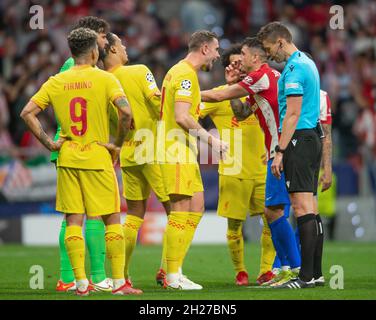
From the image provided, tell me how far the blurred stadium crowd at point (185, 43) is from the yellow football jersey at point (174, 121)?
7793 millimetres

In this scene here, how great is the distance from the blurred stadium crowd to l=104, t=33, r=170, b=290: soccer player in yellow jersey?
283 inches

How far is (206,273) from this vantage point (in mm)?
11852

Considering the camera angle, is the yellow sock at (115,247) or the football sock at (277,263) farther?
the football sock at (277,263)

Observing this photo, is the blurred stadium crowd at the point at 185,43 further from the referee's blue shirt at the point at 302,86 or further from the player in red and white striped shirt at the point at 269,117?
the referee's blue shirt at the point at 302,86

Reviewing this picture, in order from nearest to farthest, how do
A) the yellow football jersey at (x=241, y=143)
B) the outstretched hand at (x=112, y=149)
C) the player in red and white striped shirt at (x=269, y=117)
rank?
the outstretched hand at (x=112, y=149) → the player in red and white striped shirt at (x=269, y=117) → the yellow football jersey at (x=241, y=143)

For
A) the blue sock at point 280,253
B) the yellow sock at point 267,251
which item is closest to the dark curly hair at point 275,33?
the blue sock at point 280,253

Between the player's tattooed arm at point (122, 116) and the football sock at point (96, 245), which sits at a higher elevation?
the player's tattooed arm at point (122, 116)

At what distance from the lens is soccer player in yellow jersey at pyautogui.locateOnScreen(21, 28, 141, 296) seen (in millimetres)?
9000

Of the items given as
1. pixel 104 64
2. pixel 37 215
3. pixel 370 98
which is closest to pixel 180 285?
pixel 104 64

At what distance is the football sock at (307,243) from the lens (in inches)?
374

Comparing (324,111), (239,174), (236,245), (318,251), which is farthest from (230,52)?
(318,251)

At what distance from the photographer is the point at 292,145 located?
9547mm

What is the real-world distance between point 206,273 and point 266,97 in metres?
2.64
